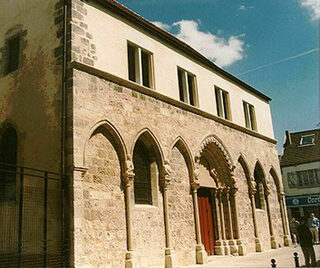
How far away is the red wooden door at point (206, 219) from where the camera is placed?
46.7ft

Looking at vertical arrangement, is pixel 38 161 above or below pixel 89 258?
above

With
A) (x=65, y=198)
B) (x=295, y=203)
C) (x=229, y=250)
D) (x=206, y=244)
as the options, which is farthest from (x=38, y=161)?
(x=295, y=203)

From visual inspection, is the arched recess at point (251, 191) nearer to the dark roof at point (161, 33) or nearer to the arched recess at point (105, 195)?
the dark roof at point (161, 33)

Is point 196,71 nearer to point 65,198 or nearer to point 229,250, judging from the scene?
point 229,250

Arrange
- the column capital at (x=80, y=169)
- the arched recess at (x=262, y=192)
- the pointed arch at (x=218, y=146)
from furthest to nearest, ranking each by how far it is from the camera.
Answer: the arched recess at (x=262, y=192), the pointed arch at (x=218, y=146), the column capital at (x=80, y=169)

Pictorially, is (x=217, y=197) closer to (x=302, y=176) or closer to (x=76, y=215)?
(x=76, y=215)

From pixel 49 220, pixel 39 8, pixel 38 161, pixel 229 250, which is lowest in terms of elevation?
pixel 229 250

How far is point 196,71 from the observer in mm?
15055

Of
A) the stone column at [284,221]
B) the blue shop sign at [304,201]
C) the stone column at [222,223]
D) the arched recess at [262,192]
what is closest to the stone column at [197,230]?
the stone column at [222,223]

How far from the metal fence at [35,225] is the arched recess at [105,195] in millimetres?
624

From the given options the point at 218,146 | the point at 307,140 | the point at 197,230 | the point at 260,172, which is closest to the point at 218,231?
the point at 197,230

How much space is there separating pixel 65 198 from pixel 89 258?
1.53 metres

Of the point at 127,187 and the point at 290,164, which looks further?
the point at 290,164

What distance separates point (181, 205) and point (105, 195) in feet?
11.4
